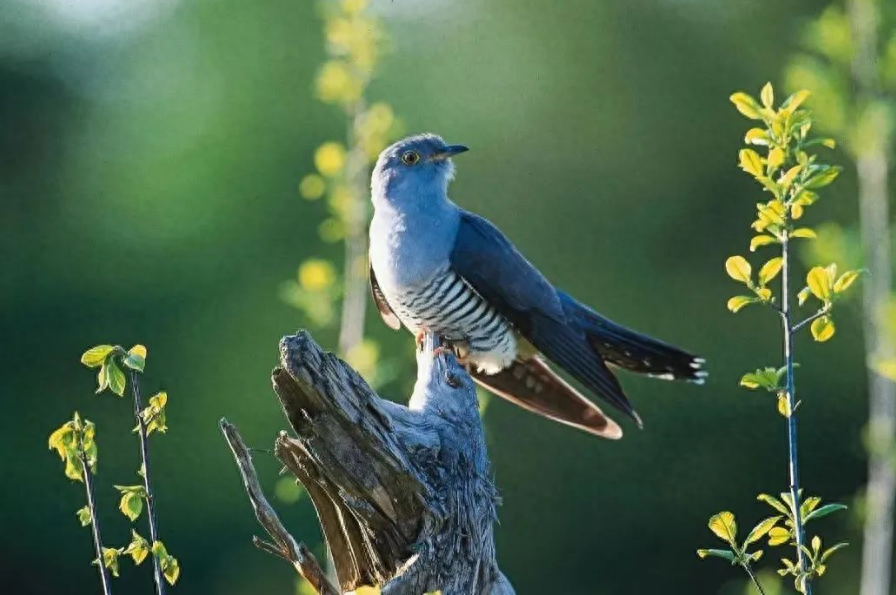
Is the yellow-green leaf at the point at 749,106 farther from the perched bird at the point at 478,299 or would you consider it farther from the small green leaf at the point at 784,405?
the perched bird at the point at 478,299

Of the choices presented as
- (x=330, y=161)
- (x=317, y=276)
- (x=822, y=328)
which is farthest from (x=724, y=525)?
(x=330, y=161)

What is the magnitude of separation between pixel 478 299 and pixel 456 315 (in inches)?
3.9

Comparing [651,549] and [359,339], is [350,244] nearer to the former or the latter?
[359,339]

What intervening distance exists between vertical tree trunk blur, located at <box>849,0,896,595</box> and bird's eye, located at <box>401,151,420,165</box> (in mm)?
1440

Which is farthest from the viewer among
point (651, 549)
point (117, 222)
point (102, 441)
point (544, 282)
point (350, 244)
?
point (651, 549)

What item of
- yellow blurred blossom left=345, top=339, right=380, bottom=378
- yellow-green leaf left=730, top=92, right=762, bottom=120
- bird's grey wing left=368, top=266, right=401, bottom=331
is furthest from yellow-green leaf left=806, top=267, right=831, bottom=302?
bird's grey wing left=368, top=266, right=401, bottom=331

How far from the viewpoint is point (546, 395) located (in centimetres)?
402

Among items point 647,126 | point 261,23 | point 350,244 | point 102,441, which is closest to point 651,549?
point 647,126

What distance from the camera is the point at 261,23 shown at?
27.9ft

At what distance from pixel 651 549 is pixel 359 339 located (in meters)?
5.46

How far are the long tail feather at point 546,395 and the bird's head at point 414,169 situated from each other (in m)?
0.64

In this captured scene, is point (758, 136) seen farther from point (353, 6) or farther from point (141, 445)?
point (353, 6)

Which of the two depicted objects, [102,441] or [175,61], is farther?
[175,61]

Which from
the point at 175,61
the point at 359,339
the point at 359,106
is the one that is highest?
the point at 175,61
